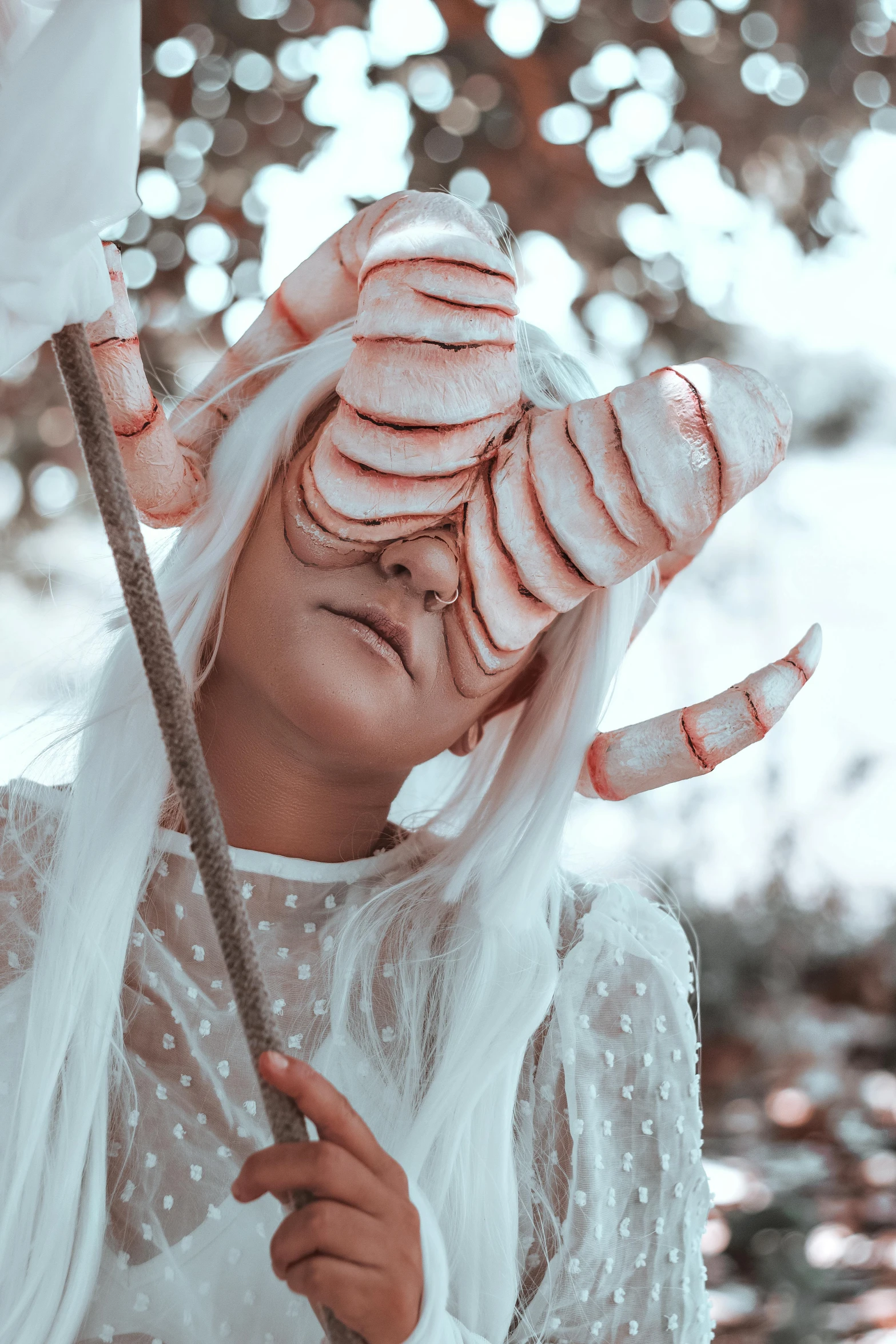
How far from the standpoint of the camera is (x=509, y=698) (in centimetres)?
118

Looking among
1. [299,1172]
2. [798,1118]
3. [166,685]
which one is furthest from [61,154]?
[798,1118]

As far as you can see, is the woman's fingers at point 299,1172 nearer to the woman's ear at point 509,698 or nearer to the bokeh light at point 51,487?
the woman's ear at point 509,698

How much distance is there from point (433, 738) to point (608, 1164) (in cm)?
40

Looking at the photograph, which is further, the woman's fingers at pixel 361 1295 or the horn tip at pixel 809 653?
the horn tip at pixel 809 653

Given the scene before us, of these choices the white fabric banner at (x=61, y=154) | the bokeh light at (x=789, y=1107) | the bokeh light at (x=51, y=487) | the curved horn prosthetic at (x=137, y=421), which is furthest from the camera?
the bokeh light at (x=789, y=1107)

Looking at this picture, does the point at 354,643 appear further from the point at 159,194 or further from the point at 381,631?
the point at 159,194

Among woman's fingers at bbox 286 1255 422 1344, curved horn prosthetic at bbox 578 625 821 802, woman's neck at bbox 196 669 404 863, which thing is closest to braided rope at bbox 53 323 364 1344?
A: woman's fingers at bbox 286 1255 422 1344

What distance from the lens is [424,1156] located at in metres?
0.95

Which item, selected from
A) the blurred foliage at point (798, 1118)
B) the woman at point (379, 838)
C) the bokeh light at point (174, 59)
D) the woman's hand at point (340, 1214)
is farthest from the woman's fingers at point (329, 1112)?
the bokeh light at point (174, 59)

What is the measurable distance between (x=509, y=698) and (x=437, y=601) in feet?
0.85

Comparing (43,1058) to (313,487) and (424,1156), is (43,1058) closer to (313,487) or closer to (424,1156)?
(424,1156)

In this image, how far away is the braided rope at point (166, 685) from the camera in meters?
0.57

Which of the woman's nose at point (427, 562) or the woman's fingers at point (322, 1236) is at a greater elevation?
the woman's nose at point (427, 562)

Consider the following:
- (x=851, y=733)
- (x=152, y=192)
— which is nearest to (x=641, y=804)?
(x=851, y=733)
